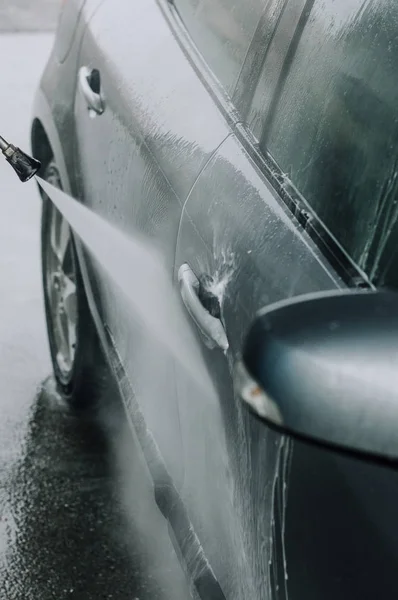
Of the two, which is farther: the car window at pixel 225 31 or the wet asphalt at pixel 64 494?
the wet asphalt at pixel 64 494

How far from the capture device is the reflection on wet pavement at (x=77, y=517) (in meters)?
2.85

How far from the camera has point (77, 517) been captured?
3.10 metres

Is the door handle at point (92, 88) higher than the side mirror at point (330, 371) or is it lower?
higher

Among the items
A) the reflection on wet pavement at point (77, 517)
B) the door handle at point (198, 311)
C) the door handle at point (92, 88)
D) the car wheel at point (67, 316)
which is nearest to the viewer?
the door handle at point (198, 311)

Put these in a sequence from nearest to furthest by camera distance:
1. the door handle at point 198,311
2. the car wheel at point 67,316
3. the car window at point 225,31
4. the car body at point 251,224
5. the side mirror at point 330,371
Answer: the side mirror at point 330,371 → the car body at point 251,224 → the door handle at point 198,311 → the car window at point 225,31 → the car wheel at point 67,316

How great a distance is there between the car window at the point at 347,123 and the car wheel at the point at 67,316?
1.53 metres

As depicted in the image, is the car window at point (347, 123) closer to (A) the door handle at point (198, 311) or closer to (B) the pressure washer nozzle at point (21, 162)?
(A) the door handle at point (198, 311)

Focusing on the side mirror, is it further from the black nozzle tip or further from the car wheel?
the car wheel

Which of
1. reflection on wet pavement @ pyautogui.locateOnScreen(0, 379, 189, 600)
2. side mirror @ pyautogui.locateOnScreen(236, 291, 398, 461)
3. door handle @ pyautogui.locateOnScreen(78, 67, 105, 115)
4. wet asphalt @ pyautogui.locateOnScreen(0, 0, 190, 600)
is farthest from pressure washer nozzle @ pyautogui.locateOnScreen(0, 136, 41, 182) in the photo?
side mirror @ pyautogui.locateOnScreen(236, 291, 398, 461)

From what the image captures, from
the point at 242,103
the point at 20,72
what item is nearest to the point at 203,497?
the point at 242,103

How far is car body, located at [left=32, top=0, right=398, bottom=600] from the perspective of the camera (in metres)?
1.40

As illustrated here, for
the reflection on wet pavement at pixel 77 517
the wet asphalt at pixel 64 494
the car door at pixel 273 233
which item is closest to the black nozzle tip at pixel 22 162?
the car door at pixel 273 233

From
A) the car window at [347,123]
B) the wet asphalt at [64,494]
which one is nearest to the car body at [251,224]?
the car window at [347,123]

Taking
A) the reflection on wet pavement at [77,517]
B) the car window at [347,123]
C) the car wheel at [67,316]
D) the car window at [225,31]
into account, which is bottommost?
the reflection on wet pavement at [77,517]
